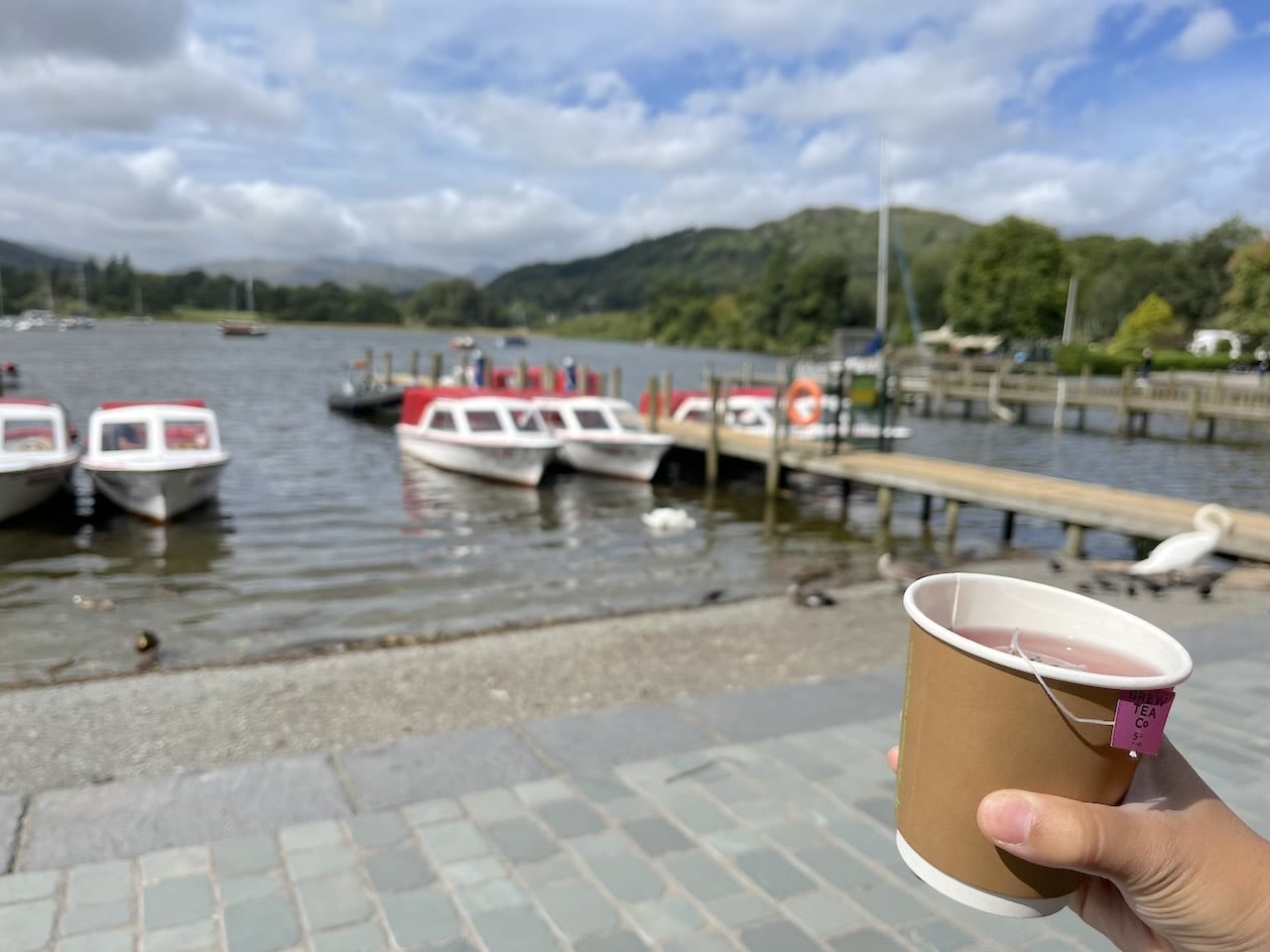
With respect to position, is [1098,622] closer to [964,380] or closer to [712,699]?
[712,699]

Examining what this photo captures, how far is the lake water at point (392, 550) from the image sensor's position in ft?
32.1

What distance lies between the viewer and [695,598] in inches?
443

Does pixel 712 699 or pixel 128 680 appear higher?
pixel 712 699

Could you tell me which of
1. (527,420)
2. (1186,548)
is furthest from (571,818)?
(527,420)

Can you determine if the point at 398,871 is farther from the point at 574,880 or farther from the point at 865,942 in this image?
the point at 865,942

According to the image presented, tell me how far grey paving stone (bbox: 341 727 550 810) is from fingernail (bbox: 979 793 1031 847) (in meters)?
3.24

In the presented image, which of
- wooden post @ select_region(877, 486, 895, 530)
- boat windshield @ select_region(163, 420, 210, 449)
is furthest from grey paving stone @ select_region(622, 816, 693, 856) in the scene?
boat windshield @ select_region(163, 420, 210, 449)

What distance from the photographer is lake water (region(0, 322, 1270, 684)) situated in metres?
9.78

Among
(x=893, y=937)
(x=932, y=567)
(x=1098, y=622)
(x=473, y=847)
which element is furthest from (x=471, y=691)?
(x=932, y=567)

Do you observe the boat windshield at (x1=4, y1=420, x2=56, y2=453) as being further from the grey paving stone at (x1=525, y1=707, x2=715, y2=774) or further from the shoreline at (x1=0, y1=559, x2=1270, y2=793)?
the grey paving stone at (x1=525, y1=707, x2=715, y2=774)

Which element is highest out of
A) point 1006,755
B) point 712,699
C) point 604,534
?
point 1006,755

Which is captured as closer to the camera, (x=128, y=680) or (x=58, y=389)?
(x=128, y=680)

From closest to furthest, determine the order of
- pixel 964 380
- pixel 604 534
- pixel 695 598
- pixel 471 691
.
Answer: pixel 471 691 → pixel 695 598 → pixel 604 534 → pixel 964 380

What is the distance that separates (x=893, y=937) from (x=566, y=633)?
16.1 feet
